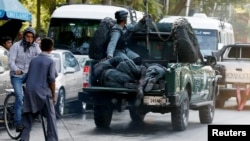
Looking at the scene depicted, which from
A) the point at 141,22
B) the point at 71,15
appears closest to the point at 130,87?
the point at 141,22

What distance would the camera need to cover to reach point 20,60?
596 inches

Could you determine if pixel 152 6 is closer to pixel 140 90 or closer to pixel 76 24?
pixel 76 24

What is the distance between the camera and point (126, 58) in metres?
16.7

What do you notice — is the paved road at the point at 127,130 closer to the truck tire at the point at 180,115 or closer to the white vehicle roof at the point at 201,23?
the truck tire at the point at 180,115

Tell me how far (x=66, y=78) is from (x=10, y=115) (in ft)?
18.4

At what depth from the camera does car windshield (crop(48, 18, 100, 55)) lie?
24.6m

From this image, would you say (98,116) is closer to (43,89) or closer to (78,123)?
(78,123)

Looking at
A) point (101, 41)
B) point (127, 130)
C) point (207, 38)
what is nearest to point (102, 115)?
point (127, 130)

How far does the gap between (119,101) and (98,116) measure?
1.00 m

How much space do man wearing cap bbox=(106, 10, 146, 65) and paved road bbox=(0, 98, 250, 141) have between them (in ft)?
5.00

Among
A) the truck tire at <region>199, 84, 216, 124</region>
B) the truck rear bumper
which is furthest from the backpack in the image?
the truck tire at <region>199, 84, 216, 124</region>

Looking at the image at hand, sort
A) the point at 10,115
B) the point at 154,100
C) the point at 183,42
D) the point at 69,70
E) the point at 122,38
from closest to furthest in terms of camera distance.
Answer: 1. the point at 10,115
2. the point at 154,100
3. the point at 122,38
4. the point at 183,42
5. the point at 69,70

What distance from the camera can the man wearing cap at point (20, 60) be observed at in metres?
14.7

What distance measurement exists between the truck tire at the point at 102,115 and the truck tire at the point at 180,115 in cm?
130
